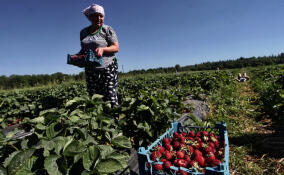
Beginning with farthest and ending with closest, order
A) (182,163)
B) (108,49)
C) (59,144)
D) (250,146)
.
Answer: (108,49), (250,146), (182,163), (59,144)

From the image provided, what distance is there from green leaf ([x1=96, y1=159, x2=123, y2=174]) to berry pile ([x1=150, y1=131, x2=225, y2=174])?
0.31 metres

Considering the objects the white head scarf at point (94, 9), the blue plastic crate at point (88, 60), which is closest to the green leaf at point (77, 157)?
the blue plastic crate at point (88, 60)

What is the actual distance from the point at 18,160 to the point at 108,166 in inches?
16.0

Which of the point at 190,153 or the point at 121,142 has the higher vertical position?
the point at 121,142

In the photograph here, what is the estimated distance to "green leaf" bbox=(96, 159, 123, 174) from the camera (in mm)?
734

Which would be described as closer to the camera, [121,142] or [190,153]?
[121,142]

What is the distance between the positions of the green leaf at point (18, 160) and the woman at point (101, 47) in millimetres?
1473

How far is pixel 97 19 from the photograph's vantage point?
2.11 meters

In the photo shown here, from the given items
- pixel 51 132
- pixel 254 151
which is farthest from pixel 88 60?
pixel 254 151

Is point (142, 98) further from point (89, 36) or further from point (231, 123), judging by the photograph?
point (231, 123)

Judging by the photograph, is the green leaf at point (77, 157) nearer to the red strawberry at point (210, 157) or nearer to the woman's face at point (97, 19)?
the red strawberry at point (210, 157)

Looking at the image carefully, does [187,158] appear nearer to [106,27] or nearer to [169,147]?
[169,147]

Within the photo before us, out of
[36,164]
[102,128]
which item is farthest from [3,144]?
[102,128]

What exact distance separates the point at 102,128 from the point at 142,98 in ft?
2.73
